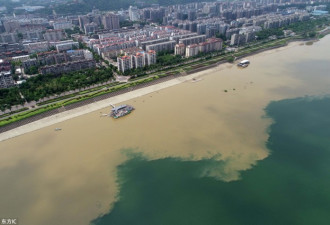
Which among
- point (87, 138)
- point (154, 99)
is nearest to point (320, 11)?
point (154, 99)

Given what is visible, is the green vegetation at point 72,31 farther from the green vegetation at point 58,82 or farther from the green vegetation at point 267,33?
the green vegetation at point 267,33

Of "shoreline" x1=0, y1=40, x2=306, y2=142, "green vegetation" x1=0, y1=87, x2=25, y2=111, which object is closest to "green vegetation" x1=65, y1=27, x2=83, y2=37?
"green vegetation" x1=0, y1=87, x2=25, y2=111

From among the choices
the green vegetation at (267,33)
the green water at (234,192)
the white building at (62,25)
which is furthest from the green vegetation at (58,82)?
the white building at (62,25)

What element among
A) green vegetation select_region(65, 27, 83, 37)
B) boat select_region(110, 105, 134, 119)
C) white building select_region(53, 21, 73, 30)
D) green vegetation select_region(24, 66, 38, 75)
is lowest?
boat select_region(110, 105, 134, 119)

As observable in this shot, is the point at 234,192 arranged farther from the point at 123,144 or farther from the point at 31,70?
the point at 31,70

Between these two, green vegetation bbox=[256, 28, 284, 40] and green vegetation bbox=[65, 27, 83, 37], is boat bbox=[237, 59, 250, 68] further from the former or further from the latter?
green vegetation bbox=[65, 27, 83, 37]

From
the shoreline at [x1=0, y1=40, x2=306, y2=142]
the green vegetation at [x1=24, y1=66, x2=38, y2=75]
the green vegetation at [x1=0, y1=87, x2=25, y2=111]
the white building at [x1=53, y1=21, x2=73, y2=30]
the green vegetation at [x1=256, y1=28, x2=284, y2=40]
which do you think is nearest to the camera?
the shoreline at [x1=0, y1=40, x2=306, y2=142]

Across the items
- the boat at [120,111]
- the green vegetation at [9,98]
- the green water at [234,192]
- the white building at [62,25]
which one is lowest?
the green water at [234,192]
